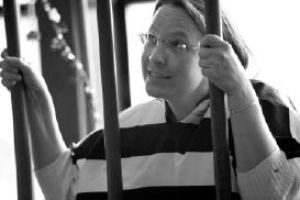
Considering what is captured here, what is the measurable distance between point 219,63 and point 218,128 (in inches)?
3.9

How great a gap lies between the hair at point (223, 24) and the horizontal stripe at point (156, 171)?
25cm

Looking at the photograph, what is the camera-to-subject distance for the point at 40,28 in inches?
83.4

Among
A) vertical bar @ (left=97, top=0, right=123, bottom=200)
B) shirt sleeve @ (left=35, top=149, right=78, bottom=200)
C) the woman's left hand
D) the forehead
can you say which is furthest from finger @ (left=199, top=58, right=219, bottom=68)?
shirt sleeve @ (left=35, top=149, right=78, bottom=200)

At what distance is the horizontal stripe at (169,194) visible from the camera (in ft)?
3.09

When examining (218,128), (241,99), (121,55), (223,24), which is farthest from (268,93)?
(121,55)

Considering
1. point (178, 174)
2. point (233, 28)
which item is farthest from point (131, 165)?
point (233, 28)

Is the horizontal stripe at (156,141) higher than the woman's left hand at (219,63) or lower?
lower

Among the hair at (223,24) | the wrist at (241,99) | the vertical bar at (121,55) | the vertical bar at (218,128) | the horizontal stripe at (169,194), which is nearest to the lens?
the vertical bar at (218,128)

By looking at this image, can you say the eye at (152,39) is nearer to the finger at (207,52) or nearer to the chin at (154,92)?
the chin at (154,92)

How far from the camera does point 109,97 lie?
2.12 ft

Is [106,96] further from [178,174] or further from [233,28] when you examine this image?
[233,28]

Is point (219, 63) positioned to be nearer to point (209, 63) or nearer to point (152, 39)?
point (209, 63)

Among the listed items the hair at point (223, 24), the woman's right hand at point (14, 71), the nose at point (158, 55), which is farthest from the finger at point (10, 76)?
the hair at point (223, 24)

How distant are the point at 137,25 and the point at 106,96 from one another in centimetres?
141
